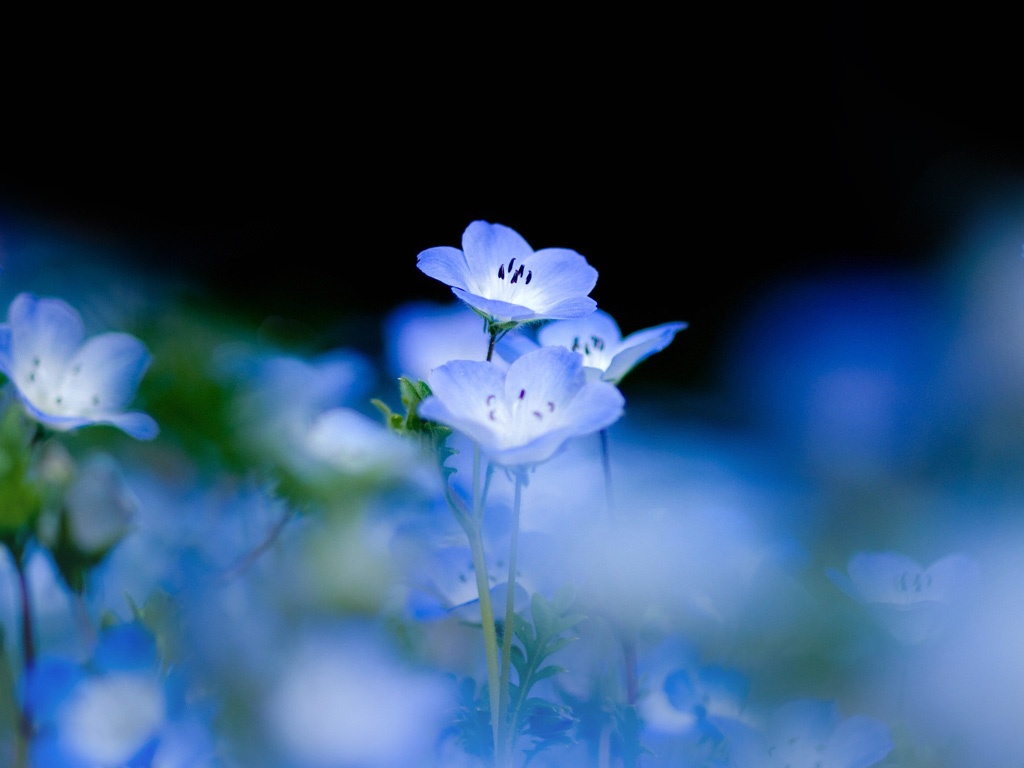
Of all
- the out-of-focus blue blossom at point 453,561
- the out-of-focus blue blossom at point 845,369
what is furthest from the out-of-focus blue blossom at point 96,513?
the out-of-focus blue blossom at point 845,369

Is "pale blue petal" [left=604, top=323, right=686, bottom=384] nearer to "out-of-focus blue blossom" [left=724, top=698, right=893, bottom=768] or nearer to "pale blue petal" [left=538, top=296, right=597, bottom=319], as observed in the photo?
"pale blue petal" [left=538, top=296, right=597, bottom=319]

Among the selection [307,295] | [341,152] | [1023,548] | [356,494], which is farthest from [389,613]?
[341,152]

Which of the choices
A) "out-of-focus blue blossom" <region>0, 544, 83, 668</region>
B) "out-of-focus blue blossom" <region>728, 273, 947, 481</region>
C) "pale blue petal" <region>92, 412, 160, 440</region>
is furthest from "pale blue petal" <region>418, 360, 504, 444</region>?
"out-of-focus blue blossom" <region>728, 273, 947, 481</region>

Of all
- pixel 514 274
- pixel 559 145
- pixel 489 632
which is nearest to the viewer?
pixel 489 632

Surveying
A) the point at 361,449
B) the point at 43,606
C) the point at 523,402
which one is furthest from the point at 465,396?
the point at 43,606

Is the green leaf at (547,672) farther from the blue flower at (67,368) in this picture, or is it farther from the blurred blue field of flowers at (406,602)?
the blue flower at (67,368)

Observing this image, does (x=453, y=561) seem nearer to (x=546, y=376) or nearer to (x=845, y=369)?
(x=546, y=376)

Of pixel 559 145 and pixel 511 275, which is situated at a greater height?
pixel 559 145

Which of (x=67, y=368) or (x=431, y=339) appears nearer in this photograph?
(x=67, y=368)
